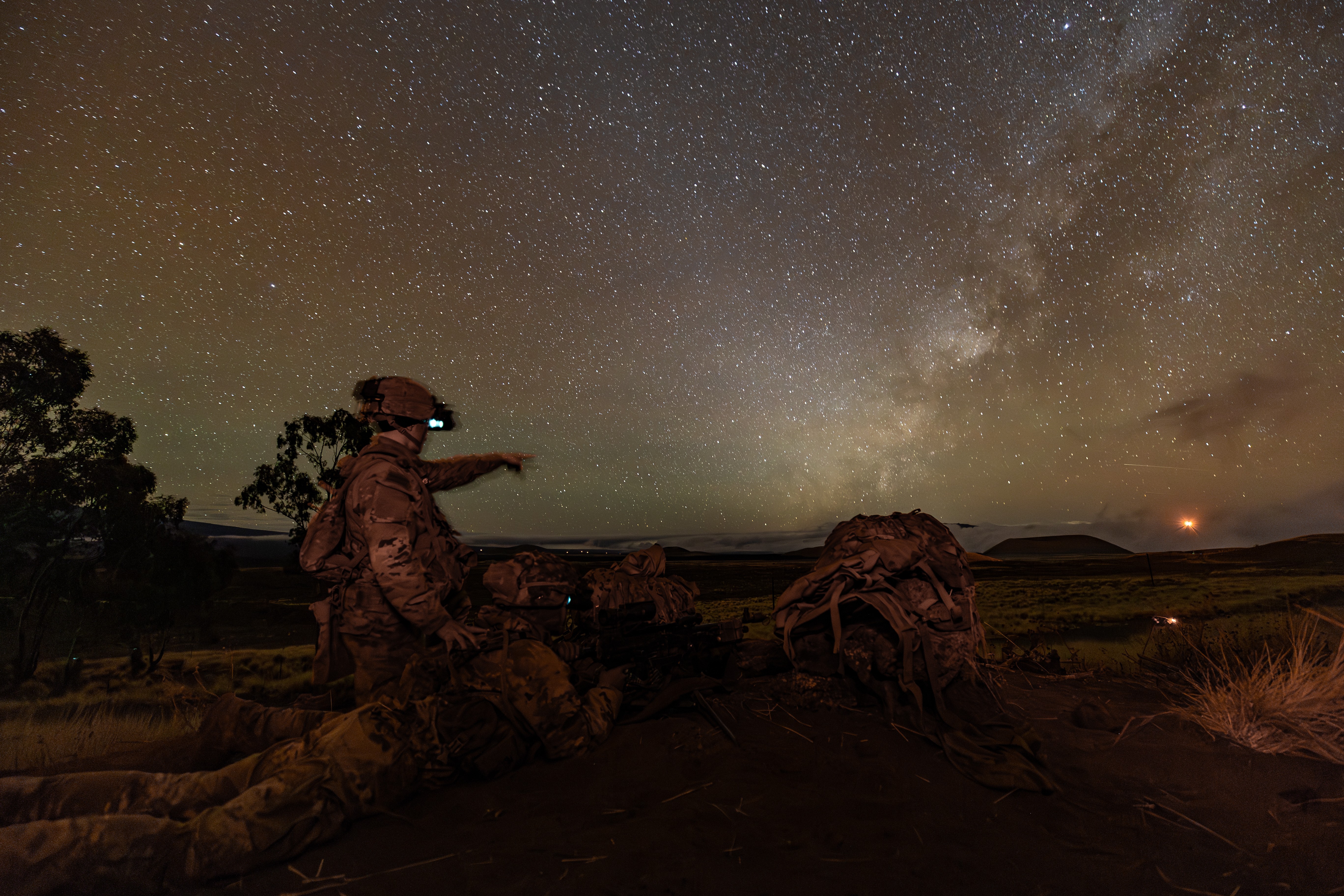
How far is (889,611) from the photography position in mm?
4762

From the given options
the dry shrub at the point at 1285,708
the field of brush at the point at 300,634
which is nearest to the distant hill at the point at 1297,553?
the field of brush at the point at 300,634

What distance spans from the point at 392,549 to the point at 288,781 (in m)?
1.47

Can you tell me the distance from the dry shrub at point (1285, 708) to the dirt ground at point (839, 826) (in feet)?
0.76

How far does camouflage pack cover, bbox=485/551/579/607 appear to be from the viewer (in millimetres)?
5145

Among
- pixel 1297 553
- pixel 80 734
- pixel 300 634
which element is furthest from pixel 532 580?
pixel 1297 553

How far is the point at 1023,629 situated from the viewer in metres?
20.3

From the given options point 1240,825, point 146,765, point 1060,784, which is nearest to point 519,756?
point 146,765

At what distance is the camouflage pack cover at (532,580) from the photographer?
5145 mm

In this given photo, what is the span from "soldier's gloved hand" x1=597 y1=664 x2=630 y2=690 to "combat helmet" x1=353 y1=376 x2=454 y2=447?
246 cm

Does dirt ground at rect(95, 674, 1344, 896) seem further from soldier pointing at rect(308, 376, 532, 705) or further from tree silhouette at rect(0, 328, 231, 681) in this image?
tree silhouette at rect(0, 328, 231, 681)

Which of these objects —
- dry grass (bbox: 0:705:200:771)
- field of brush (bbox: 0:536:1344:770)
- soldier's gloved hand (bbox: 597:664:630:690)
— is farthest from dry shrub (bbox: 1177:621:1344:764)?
dry grass (bbox: 0:705:200:771)

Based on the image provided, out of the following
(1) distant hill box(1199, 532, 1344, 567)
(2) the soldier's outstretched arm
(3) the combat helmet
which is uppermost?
(3) the combat helmet

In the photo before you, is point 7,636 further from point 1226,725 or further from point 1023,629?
point 1023,629

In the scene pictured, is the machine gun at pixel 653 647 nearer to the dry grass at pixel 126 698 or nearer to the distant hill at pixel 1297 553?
the dry grass at pixel 126 698
